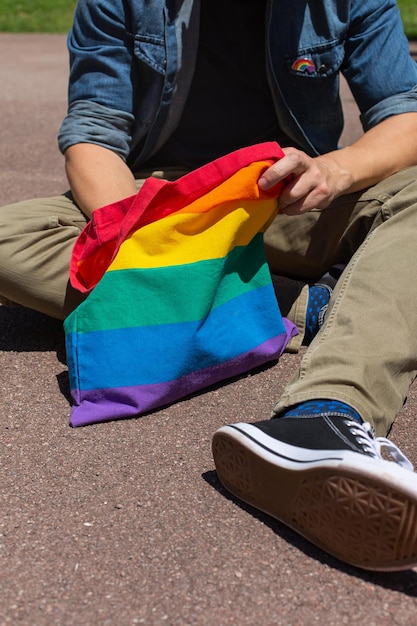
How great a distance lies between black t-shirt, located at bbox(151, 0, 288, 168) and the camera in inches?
111

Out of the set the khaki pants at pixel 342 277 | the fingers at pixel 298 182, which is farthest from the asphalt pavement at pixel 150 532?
the fingers at pixel 298 182

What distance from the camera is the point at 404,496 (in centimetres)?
152

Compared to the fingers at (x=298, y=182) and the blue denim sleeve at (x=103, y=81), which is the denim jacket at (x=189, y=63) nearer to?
the blue denim sleeve at (x=103, y=81)

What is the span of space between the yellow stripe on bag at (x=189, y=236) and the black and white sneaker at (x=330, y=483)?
0.58 m

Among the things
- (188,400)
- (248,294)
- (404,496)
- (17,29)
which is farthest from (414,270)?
(17,29)

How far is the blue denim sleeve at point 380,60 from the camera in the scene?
271 cm

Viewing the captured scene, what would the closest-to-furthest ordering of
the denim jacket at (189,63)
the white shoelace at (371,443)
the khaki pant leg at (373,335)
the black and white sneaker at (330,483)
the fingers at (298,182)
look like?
the black and white sneaker at (330,483)
the white shoelace at (371,443)
the khaki pant leg at (373,335)
the fingers at (298,182)
the denim jacket at (189,63)

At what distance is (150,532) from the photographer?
179 centimetres

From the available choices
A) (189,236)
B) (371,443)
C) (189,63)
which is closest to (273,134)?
(189,63)

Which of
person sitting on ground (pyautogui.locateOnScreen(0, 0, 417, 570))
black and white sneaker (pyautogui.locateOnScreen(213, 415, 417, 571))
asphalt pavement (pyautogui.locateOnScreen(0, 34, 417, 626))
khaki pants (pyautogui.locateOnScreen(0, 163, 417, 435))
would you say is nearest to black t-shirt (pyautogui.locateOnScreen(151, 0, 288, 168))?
person sitting on ground (pyautogui.locateOnScreen(0, 0, 417, 570))

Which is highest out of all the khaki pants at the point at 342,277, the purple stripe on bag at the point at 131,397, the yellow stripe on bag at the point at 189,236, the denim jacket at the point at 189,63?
the denim jacket at the point at 189,63

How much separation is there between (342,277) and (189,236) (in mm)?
402

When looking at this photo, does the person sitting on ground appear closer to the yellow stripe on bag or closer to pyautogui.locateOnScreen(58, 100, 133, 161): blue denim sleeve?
pyautogui.locateOnScreen(58, 100, 133, 161): blue denim sleeve

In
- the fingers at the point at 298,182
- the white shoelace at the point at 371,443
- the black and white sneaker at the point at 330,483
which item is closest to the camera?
the black and white sneaker at the point at 330,483
